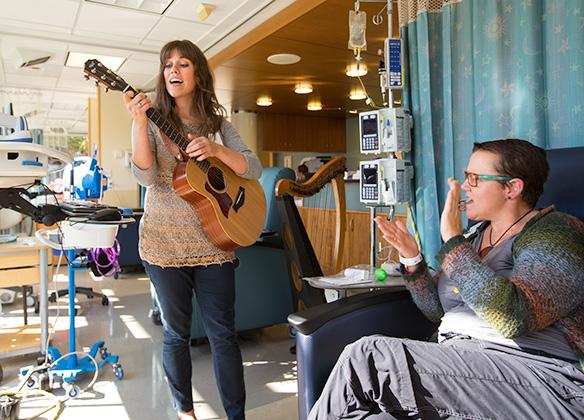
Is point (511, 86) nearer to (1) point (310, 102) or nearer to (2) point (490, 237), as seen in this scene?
(2) point (490, 237)

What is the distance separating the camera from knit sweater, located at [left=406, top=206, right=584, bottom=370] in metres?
1.01

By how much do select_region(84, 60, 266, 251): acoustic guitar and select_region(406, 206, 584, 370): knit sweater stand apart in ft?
2.69

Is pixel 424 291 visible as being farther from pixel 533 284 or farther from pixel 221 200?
pixel 221 200

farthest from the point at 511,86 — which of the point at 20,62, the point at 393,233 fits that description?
the point at 20,62

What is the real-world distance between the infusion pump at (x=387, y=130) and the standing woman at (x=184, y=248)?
79cm

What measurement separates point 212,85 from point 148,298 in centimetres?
295

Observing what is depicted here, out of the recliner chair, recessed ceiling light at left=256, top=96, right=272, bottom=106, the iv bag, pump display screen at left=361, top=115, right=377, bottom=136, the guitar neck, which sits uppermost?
recessed ceiling light at left=256, top=96, right=272, bottom=106

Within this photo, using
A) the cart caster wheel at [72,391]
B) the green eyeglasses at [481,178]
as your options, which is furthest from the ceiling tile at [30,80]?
the green eyeglasses at [481,178]

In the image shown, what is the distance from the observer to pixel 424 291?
1380 millimetres

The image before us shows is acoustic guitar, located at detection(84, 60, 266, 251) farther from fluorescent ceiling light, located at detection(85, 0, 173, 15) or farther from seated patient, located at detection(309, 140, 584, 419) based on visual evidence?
fluorescent ceiling light, located at detection(85, 0, 173, 15)

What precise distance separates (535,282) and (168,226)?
3.81 ft

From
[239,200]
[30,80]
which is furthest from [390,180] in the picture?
[30,80]

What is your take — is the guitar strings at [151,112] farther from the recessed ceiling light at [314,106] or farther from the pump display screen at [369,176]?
the recessed ceiling light at [314,106]

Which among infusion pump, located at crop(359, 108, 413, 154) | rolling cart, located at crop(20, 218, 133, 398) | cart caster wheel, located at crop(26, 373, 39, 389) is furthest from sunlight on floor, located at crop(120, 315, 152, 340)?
infusion pump, located at crop(359, 108, 413, 154)
